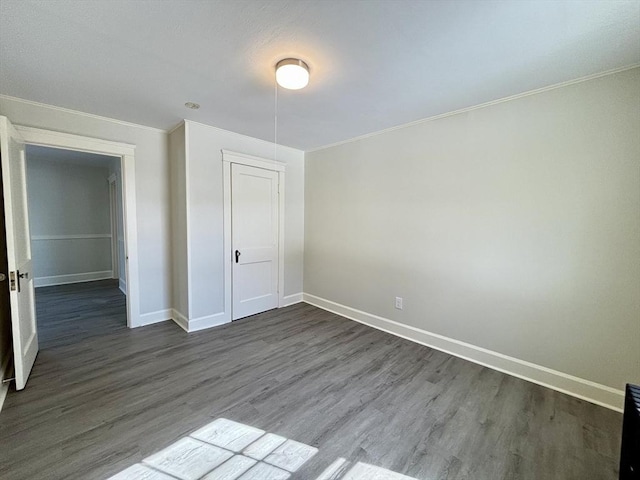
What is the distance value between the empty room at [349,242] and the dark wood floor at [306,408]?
0.02m

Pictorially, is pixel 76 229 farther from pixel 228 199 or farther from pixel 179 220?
pixel 228 199

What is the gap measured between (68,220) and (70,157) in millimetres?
1444

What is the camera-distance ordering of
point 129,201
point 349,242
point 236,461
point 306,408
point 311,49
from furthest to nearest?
point 349,242, point 129,201, point 306,408, point 311,49, point 236,461

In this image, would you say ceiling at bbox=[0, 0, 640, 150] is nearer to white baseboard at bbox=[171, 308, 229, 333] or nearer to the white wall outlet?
the white wall outlet

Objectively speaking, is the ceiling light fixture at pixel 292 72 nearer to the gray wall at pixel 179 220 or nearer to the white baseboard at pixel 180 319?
the gray wall at pixel 179 220

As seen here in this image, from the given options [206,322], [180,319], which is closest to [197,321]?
[206,322]

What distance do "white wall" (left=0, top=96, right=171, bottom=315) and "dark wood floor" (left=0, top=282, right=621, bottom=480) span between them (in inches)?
22.9

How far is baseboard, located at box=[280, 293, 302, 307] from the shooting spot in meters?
4.21

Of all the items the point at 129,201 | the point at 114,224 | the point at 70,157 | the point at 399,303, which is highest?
the point at 70,157

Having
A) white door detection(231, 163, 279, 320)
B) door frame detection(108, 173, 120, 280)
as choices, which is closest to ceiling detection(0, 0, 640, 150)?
white door detection(231, 163, 279, 320)

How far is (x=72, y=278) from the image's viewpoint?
5.52 m

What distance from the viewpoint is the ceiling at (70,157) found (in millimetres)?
4445

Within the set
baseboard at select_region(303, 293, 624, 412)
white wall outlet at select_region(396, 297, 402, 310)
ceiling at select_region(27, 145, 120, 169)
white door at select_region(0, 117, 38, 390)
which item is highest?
ceiling at select_region(27, 145, 120, 169)

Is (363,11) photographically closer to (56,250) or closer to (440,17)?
(440,17)
